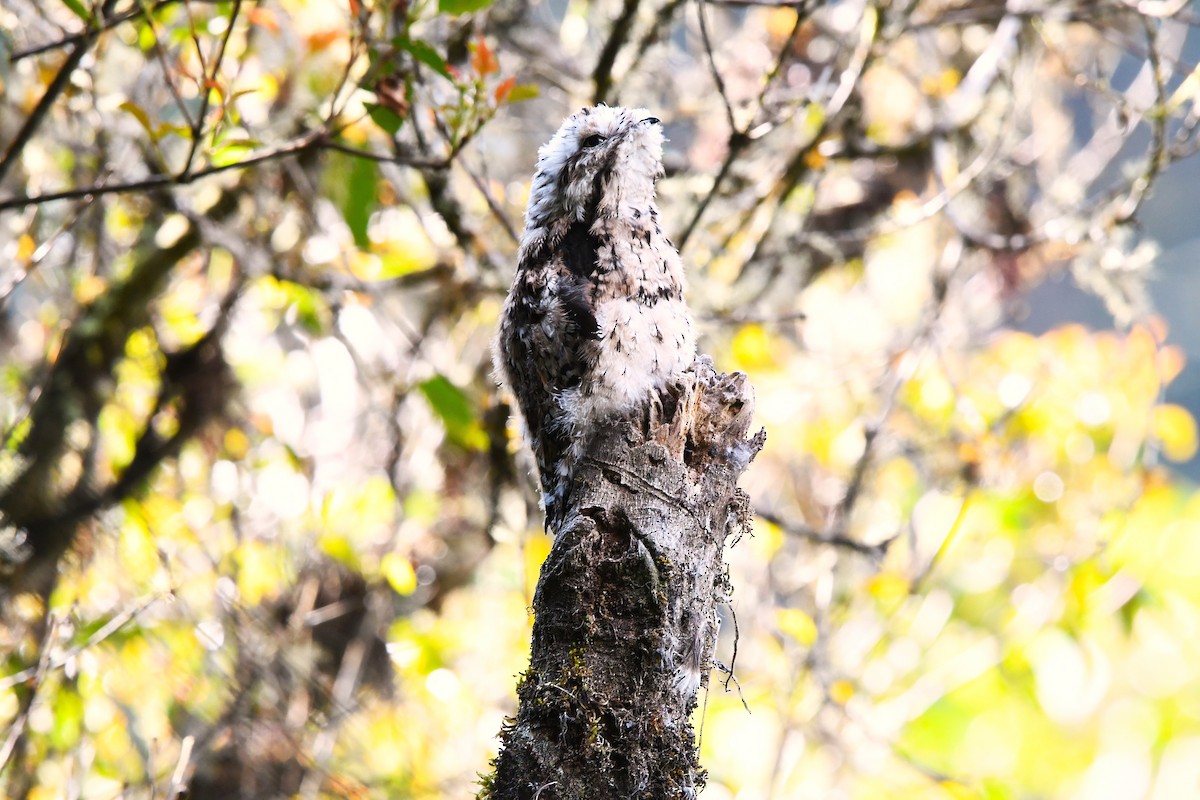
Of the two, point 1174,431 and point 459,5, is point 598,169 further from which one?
point 1174,431

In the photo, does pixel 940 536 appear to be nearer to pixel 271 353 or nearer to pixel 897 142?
pixel 897 142

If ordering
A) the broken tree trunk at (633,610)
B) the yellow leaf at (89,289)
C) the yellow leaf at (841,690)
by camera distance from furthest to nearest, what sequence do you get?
the yellow leaf at (89,289), the yellow leaf at (841,690), the broken tree trunk at (633,610)

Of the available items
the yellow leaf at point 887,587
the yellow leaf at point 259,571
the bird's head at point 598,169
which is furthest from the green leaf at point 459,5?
the yellow leaf at point 259,571

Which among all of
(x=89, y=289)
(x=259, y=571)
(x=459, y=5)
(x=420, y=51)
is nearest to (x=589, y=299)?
(x=420, y=51)

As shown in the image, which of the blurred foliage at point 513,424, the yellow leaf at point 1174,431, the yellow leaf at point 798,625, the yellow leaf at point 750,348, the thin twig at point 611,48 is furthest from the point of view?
the yellow leaf at point 750,348

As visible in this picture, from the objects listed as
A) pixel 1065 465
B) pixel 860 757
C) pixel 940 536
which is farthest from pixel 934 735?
pixel 1065 465

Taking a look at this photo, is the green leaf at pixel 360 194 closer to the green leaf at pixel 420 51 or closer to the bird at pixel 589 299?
the bird at pixel 589 299
